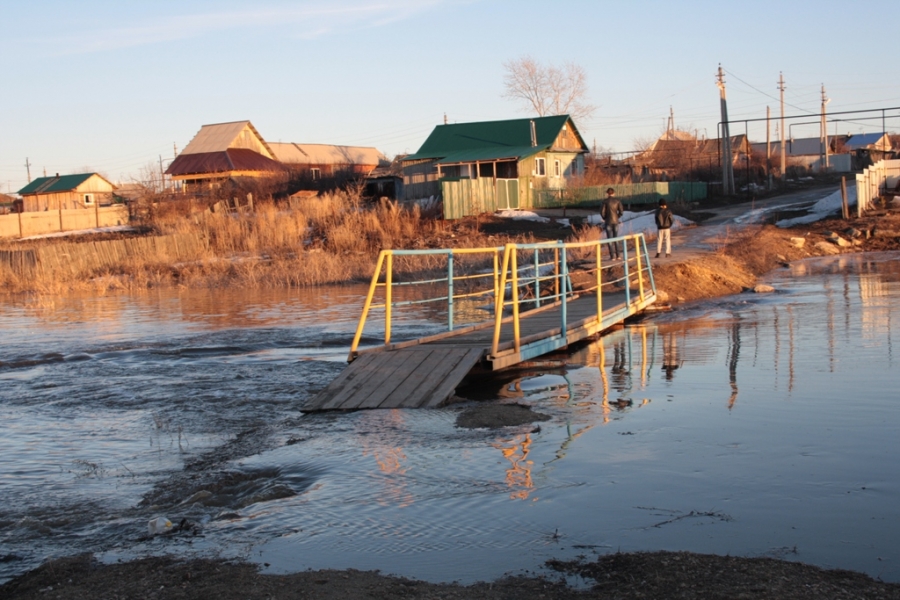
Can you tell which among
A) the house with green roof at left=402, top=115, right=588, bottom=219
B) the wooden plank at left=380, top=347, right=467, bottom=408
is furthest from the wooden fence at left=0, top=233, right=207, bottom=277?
the wooden plank at left=380, top=347, right=467, bottom=408

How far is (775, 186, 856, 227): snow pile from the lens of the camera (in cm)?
3301

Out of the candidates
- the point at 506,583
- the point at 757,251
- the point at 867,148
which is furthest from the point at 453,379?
the point at 867,148

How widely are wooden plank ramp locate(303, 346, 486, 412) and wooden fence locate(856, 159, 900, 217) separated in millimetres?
26215

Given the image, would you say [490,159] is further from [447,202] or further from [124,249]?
[124,249]

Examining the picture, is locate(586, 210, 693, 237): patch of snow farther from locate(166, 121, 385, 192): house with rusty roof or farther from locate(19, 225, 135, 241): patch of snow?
locate(166, 121, 385, 192): house with rusty roof

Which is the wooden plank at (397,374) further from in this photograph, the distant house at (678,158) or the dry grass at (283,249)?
the distant house at (678,158)

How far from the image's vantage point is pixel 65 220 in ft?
172

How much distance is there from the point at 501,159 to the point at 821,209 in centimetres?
1733

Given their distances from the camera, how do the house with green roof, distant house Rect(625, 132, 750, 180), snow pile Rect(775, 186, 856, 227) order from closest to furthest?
snow pile Rect(775, 186, 856, 227), the house with green roof, distant house Rect(625, 132, 750, 180)

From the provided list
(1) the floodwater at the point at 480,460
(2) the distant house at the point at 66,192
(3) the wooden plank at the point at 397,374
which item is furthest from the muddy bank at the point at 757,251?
(2) the distant house at the point at 66,192

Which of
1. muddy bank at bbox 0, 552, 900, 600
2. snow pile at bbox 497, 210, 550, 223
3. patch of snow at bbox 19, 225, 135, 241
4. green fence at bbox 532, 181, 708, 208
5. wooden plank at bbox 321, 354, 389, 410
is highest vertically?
green fence at bbox 532, 181, 708, 208

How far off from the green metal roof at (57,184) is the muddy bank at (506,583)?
77193 mm

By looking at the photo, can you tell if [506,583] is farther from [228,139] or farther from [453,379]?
[228,139]

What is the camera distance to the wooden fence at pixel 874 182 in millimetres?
32500
